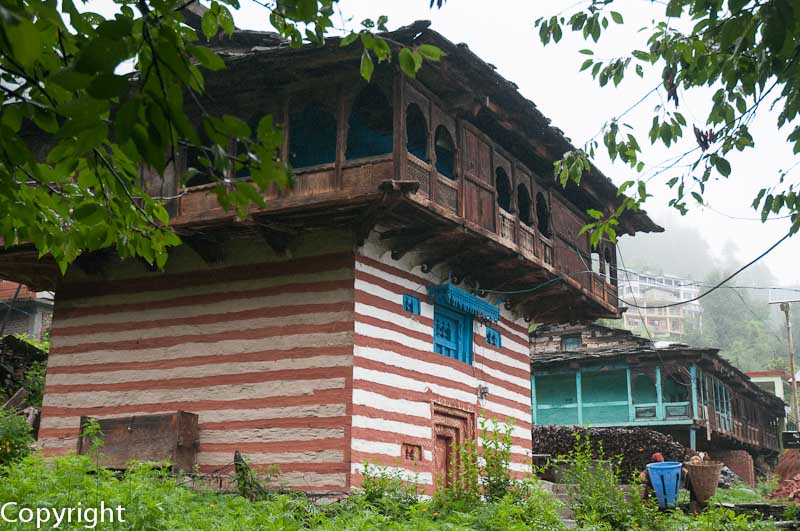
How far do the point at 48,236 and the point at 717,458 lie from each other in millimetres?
30611

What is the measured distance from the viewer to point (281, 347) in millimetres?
13016

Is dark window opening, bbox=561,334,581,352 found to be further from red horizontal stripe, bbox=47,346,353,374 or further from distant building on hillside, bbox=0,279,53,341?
red horizontal stripe, bbox=47,346,353,374

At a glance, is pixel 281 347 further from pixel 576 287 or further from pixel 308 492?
pixel 576 287

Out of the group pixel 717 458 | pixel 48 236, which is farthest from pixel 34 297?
pixel 48 236

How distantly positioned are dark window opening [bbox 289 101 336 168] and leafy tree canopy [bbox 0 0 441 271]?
8710 mm

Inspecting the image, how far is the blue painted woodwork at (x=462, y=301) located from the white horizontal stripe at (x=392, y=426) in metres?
2.14

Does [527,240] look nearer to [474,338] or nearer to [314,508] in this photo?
[474,338]

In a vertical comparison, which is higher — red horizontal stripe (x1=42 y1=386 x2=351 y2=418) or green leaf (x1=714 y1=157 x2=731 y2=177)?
green leaf (x1=714 y1=157 x2=731 y2=177)

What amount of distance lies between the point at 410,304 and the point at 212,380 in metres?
3.27

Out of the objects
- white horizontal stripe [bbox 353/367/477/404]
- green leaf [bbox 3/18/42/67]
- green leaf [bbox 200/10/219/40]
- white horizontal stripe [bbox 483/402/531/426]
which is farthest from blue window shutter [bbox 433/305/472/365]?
green leaf [bbox 3/18/42/67]

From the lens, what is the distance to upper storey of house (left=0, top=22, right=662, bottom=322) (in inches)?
480

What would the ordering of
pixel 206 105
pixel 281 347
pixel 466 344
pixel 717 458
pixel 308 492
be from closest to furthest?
pixel 308 492, pixel 281 347, pixel 206 105, pixel 466 344, pixel 717 458

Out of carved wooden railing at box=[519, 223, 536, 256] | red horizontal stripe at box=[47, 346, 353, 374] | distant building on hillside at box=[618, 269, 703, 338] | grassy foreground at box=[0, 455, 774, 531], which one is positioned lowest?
grassy foreground at box=[0, 455, 774, 531]

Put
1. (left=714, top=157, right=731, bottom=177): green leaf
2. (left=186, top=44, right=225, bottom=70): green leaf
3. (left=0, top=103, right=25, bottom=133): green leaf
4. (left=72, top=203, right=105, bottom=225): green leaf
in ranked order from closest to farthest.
A: (left=186, top=44, right=225, bottom=70): green leaf
(left=0, top=103, right=25, bottom=133): green leaf
(left=72, top=203, right=105, bottom=225): green leaf
(left=714, top=157, right=731, bottom=177): green leaf
